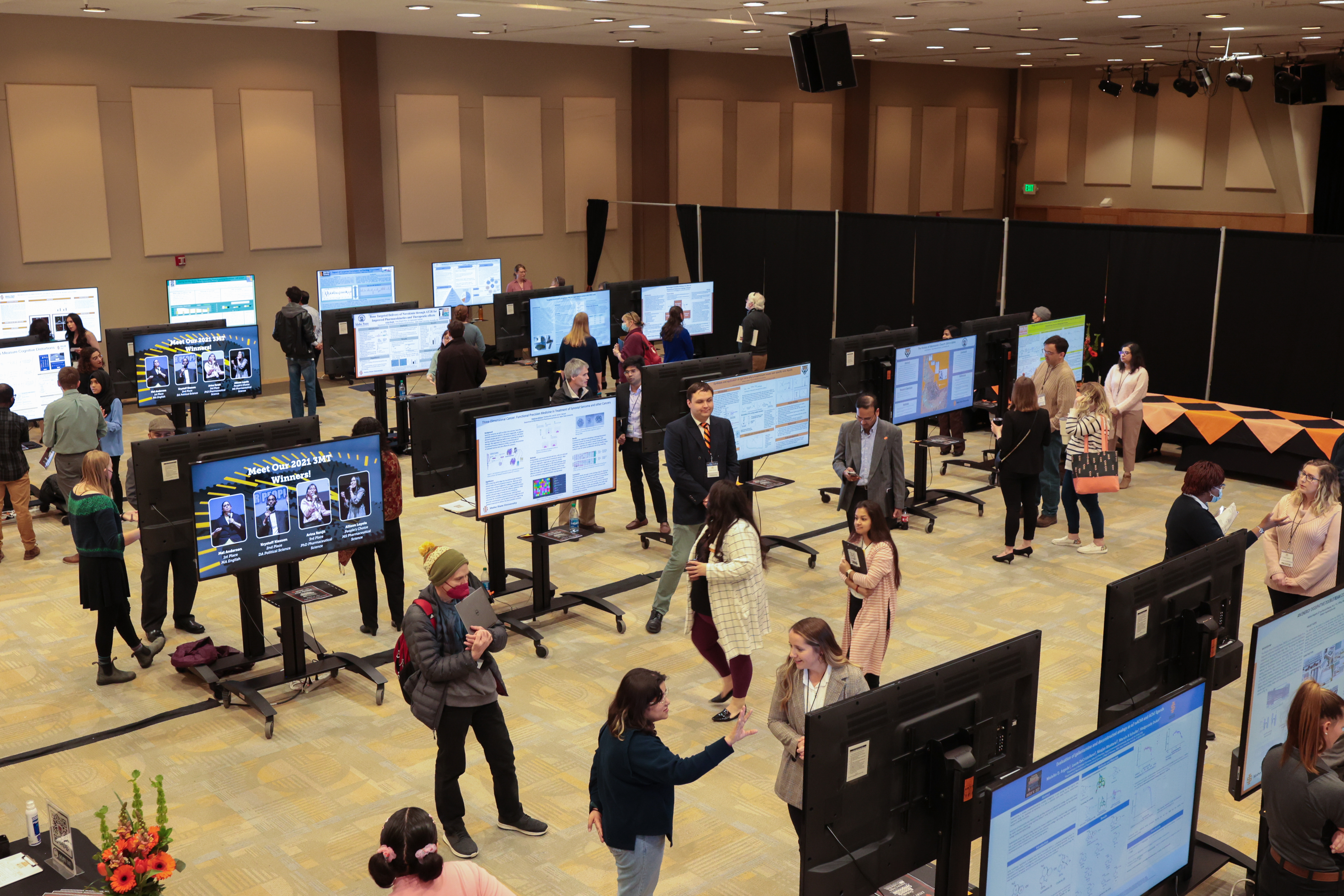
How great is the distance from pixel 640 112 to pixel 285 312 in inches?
277

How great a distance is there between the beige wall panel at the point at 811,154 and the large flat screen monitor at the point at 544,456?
→ 42.0ft

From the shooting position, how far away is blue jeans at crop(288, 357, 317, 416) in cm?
1252

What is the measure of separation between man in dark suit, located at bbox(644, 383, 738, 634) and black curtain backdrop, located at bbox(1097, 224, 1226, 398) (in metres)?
6.20

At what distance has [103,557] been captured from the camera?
21.1 ft

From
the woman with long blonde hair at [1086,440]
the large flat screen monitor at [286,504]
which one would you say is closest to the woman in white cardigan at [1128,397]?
the woman with long blonde hair at [1086,440]

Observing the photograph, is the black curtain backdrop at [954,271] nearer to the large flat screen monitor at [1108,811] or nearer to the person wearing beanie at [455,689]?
the person wearing beanie at [455,689]

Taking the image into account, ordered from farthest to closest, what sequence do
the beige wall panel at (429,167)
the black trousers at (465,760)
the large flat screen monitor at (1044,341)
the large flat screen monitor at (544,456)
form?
the beige wall panel at (429,167) < the large flat screen monitor at (1044,341) < the large flat screen monitor at (544,456) < the black trousers at (465,760)

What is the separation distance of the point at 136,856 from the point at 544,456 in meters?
3.94

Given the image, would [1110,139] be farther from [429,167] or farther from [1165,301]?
[429,167]

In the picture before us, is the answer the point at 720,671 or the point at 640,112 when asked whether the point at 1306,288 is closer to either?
the point at 720,671

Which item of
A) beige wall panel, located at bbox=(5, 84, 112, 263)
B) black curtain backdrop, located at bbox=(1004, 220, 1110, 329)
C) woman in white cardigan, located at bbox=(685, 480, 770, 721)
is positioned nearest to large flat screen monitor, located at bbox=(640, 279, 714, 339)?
black curtain backdrop, located at bbox=(1004, 220, 1110, 329)

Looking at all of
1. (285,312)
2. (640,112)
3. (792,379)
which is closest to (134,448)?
(792,379)

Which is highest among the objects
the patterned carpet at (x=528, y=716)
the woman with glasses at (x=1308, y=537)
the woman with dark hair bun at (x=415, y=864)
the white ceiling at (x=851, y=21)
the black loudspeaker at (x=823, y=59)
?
the white ceiling at (x=851, y=21)

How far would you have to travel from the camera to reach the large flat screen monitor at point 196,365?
10180mm
